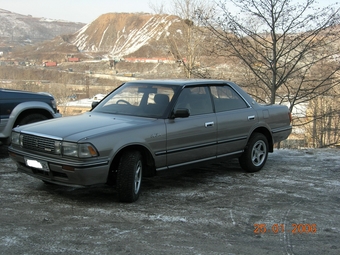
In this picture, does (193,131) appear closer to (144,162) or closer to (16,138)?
(144,162)

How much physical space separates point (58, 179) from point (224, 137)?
2592 millimetres

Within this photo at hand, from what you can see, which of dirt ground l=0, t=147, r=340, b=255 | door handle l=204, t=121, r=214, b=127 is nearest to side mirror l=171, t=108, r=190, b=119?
door handle l=204, t=121, r=214, b=127

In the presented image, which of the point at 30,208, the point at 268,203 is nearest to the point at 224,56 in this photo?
the point at 268,203

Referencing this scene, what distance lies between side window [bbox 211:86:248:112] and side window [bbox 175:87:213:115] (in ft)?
0.51

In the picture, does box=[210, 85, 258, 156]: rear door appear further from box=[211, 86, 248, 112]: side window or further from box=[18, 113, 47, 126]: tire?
box=[18, 113, 47, 126]: tire

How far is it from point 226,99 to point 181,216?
8.20 ft

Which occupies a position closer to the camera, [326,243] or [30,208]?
[326,243]

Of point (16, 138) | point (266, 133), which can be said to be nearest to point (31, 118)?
point (16, 138)

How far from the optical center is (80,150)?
4.70m

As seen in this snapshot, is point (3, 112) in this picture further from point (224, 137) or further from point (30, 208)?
point (224, 137)

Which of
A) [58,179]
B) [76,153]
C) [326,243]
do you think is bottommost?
[326,243]

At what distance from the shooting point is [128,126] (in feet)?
17.0
